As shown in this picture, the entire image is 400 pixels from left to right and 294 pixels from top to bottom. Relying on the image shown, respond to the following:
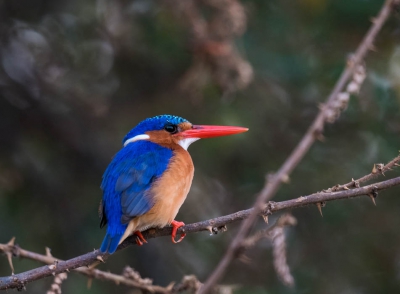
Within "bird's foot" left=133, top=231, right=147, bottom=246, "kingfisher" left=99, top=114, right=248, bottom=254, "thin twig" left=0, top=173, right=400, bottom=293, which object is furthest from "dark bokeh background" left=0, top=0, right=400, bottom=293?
"thin twig" left=0, top=173, right=400, bottom=293

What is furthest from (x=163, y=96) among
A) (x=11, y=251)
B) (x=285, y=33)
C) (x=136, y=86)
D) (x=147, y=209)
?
(x=11, y=251)

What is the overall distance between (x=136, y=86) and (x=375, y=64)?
5.77ft

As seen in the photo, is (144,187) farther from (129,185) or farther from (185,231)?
(185,231)

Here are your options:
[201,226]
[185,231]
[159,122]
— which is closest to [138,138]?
[159,122]

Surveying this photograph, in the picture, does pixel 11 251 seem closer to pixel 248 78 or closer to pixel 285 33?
pixel 248 78

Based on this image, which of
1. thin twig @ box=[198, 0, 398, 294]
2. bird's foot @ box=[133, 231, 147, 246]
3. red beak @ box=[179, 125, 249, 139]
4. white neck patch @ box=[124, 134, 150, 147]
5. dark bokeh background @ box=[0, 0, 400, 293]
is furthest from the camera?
dark bokeh background @ box=[0, 0, 400, 293]

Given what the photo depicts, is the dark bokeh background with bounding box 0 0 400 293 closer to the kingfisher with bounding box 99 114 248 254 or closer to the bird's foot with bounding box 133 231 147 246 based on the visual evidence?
the kingfisher with bounding box 99 114 248 254

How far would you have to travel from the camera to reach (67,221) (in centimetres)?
409

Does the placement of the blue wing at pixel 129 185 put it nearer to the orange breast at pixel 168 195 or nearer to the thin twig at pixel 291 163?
the orange breast at pixel 168 195

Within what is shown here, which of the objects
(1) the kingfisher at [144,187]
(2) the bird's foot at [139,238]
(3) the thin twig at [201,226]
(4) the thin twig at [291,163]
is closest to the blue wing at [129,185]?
(1) the kingfisher at [144,187]

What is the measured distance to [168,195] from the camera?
2.79 metres

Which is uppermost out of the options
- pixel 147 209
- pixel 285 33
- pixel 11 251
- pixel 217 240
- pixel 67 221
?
pixel 285 33

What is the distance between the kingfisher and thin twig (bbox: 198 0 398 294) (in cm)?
144

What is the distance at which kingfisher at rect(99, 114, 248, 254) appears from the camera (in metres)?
2.57
